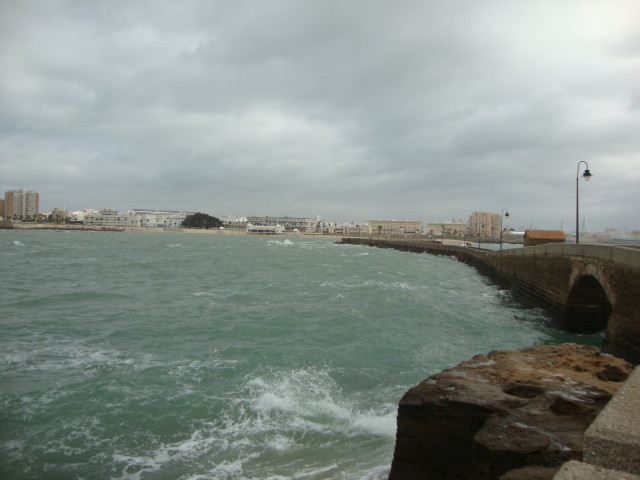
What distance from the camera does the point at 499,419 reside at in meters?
4.05

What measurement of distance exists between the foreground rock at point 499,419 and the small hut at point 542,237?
28.5 metres

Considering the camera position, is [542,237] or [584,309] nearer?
[584,309]

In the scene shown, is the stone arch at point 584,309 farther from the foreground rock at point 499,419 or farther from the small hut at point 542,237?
the small hut at point 542,237

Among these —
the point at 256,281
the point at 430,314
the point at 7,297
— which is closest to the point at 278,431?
the point at 430,314

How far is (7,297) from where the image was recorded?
18.8 m

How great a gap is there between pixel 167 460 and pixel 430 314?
40.9ft

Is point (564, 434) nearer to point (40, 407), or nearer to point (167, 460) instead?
point (167, 460)

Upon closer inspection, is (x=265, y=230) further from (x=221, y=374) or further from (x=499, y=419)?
(x=499, y=419)

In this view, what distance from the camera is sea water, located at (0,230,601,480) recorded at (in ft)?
19.9

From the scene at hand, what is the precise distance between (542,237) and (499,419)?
103 feet

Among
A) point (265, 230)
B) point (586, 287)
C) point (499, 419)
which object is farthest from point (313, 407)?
point (265, 230)

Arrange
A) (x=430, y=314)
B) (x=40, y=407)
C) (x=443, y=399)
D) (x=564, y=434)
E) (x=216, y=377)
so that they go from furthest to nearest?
(x=430, y=314), (x=216, y=377), (x=40, y=407), (x=443, y=399), (x=564, y=434)

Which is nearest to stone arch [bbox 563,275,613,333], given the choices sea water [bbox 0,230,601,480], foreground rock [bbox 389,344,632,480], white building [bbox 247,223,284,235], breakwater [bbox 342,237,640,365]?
breakwater [bbox 342,237,640,365]

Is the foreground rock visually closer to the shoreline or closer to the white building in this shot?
the shoreline
